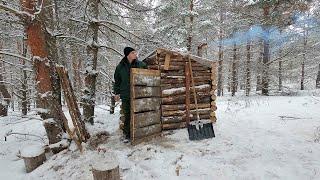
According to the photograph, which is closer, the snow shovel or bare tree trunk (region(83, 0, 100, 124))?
the snow shovel

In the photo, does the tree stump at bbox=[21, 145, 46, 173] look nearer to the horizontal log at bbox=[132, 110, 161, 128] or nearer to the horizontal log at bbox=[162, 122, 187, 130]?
the horizontal log at bbox=[132, 110, 161, 128]

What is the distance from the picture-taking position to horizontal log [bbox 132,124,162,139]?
710 centimetres

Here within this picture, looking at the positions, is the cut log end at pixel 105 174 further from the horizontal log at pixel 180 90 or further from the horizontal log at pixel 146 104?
the horizontal log at pixel 180 90

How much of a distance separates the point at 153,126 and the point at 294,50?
1526 centimetres

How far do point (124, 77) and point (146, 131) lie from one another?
144 cm

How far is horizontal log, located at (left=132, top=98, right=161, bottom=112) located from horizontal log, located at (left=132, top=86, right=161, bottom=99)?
0.35ft

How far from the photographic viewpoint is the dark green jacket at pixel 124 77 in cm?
732

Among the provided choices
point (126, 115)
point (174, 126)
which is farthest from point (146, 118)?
point (174, 126)

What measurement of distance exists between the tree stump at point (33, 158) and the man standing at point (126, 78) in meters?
2.03

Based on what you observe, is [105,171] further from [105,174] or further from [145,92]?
[145,92]

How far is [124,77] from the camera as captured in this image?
732 centimetres

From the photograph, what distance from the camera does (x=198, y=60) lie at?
888cm

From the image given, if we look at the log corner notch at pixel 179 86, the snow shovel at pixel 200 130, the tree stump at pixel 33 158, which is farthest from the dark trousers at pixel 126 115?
the tree stump at pixel 33 158

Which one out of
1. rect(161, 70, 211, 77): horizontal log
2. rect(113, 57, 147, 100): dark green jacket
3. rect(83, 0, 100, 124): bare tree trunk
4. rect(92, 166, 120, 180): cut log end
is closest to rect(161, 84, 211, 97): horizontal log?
rect(161, 70, 211, 77): horizontal log
